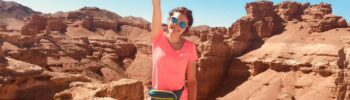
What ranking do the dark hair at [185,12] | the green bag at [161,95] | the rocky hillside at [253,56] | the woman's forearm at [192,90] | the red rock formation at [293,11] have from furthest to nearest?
the red rock formation at [293,11] → the rocky hillside at [253,56] → the dark hair at [185,12] → the woman's forearm at [192,90] → the green bag at [161,95]

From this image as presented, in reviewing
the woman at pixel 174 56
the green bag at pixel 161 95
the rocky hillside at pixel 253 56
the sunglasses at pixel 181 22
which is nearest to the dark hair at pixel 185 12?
the woman at pixel 174 56

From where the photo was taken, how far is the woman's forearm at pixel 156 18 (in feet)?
16.3

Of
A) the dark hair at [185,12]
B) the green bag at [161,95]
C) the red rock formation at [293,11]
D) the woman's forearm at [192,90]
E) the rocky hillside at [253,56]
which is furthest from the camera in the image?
the red rock formation at [293,11]

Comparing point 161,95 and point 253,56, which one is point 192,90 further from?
point 253,56

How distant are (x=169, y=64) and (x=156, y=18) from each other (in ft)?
1.89

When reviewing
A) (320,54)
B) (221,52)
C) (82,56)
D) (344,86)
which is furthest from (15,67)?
(82,56)

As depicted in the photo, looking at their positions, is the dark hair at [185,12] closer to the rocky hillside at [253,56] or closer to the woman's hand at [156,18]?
the woman's hand at [156,18]

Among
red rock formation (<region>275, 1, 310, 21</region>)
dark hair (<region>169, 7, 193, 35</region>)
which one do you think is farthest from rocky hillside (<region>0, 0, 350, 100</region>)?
dark hair (<region>169, 7, 193, 35</region>)

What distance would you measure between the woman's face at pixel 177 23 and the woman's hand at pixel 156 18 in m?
0.13

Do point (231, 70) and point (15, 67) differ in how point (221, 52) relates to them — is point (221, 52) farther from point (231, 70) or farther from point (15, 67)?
point (15, 67)

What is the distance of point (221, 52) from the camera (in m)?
53.5

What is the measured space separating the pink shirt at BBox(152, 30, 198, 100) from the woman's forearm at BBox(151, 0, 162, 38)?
2.5 inches

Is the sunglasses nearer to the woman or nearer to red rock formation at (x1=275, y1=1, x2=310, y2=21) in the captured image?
the woman

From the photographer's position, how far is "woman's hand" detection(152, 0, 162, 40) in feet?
16.3
